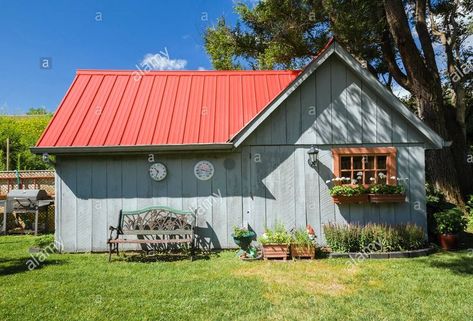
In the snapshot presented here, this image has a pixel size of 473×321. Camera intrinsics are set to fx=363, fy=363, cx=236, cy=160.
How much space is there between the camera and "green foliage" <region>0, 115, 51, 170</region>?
69.8ft

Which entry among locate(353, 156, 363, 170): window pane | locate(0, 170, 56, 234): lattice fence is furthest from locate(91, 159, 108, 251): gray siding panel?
locate(353, 156, 363, 170): window pane

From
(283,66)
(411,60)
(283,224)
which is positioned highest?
(283,66)

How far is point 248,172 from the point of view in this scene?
8.88m

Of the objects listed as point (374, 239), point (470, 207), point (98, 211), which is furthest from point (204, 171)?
point (470, 207)

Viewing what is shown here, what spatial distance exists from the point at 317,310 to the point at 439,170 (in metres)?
9.09

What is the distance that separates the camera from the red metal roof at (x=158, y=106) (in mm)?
9094

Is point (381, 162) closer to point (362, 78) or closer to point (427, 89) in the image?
point (362, 78)

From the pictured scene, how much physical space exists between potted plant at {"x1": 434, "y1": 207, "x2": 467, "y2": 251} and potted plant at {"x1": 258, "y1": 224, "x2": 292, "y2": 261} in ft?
12.5

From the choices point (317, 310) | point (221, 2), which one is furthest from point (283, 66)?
point (317, 310)

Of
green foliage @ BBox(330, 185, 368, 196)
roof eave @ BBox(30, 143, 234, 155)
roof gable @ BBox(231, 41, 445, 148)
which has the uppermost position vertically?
roof gable @ BBox(231, 41, 445, 148)

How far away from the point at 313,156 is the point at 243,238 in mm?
2513

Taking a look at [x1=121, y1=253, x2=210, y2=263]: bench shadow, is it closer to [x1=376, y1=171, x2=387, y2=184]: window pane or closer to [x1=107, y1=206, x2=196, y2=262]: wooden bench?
[x1=107, y1=206, x2=196, y2=262]: wooden bench

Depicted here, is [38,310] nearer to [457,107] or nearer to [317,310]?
[317,310]

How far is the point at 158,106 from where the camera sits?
33.2ft
